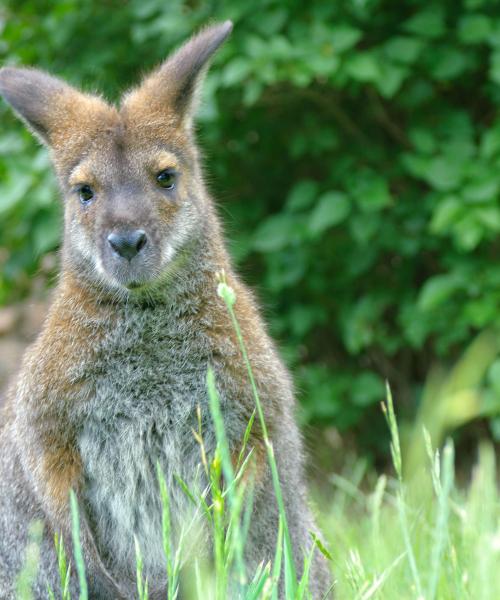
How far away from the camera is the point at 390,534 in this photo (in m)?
4.62

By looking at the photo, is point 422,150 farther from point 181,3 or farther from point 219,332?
point 219,332

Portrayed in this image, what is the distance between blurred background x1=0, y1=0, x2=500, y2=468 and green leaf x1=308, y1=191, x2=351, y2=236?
0.04 feet

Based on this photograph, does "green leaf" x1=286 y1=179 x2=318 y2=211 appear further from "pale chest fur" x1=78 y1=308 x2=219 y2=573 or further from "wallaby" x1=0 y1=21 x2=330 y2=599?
"pale chest fur" x1=78 y1=308 x2=219 y2=573

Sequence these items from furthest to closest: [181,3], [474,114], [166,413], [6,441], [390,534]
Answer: [474,114]
[181,3]
[390,534]
[6,441]
[166,413]

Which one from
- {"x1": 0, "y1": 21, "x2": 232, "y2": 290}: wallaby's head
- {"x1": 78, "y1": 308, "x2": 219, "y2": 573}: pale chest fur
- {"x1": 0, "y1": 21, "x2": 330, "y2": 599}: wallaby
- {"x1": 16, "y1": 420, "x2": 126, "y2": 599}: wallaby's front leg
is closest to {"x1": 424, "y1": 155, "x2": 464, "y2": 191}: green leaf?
{"x1": 0, "y1": 21, "x2": 232, "y2": 290}: wallaby's head

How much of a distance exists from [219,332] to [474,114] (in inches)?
136

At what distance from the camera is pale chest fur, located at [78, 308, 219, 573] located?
373 centimetres

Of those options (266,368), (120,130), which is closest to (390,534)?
(266,368)

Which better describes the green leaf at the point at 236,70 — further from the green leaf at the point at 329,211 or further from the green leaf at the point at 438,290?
the green leaf at the point at 438,290

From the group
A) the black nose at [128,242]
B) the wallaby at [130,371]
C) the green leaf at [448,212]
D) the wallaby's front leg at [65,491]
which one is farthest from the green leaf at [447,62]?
the wallaby's front leg at [65,491]

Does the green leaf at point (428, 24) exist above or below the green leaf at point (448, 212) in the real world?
above

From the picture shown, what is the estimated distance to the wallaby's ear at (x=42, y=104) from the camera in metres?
4.06

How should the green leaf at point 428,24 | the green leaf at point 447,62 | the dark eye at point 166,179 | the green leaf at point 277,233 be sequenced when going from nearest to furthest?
the dark eye at point 166,179 → the green leaf at point 428,24 → the green leaf at point 447,62 → the green leaf at point 277,233

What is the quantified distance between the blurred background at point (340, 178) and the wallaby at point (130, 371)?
1.52 metres
